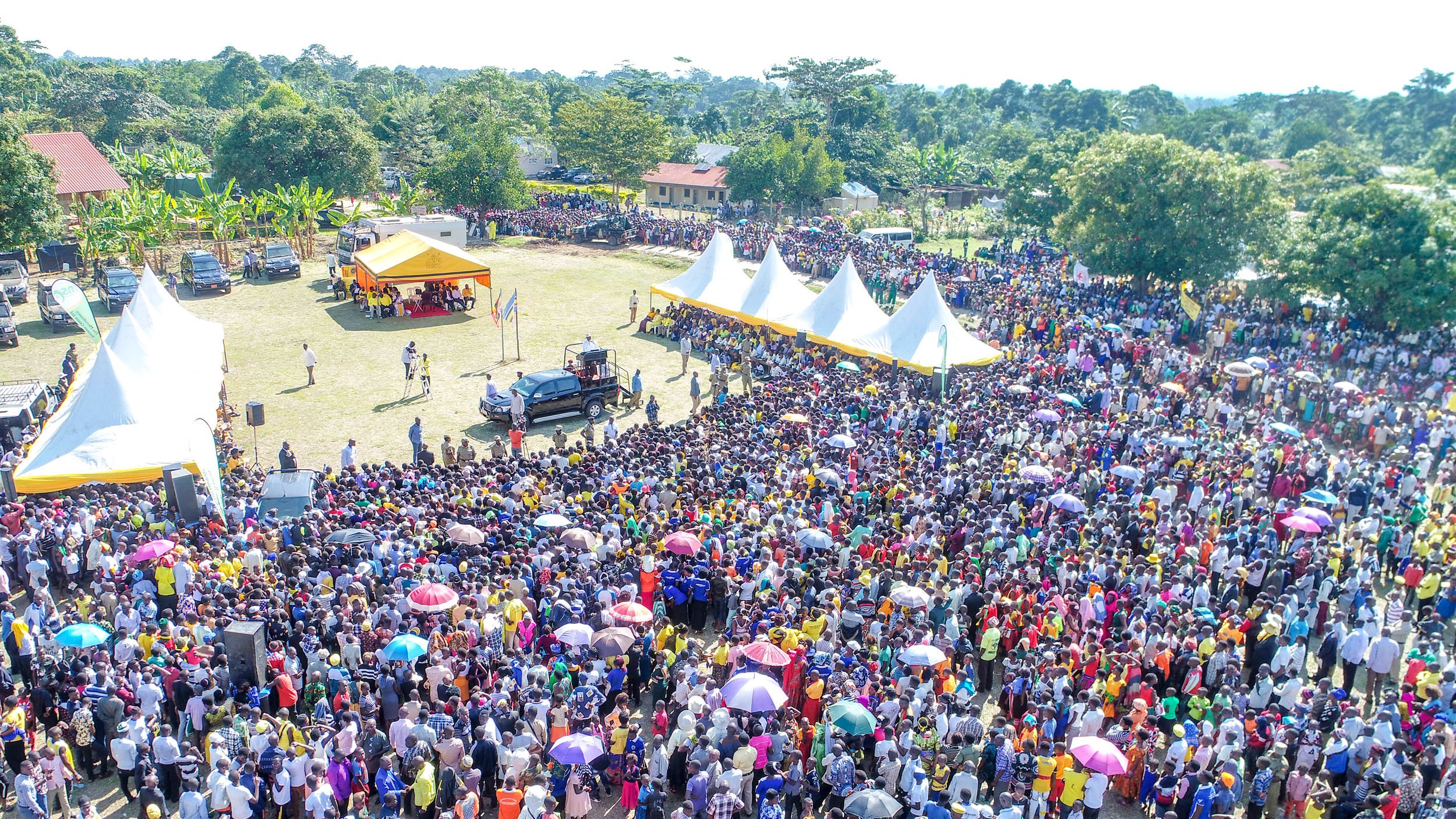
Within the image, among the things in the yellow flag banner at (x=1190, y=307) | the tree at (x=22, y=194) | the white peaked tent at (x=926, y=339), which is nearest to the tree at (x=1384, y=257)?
the yellow flag banner at (x=1190, y=307)

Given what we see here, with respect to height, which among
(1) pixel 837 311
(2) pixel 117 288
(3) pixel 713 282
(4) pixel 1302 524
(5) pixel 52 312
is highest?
(3) pixel 713 282

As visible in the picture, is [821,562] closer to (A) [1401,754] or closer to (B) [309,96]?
(A) [1401,754]

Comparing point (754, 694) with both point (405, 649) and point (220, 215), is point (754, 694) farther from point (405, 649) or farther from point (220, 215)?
point (220, 215)

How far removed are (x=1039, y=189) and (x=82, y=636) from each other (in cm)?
4935

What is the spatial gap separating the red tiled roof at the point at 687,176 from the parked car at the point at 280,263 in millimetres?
26285

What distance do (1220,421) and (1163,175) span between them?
13046 mm

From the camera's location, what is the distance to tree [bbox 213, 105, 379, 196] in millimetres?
48219

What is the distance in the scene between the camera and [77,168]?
4781 cm

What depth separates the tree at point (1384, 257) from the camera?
26.6 m

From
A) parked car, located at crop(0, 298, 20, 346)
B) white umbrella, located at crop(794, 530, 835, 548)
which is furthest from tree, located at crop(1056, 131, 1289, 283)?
parked car, located at crop(0, 298, 20, 346)

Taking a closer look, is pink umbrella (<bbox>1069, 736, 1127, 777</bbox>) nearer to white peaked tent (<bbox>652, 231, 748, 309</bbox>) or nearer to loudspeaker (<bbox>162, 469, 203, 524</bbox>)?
loudspeaker (<bbox>162, 469, 203, 524</bbox>)

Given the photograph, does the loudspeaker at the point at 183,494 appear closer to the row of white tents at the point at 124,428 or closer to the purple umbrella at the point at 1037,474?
the row of white tents at the point at 124,428

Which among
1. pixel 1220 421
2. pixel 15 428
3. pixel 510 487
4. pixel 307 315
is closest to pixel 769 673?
pixel 510 487

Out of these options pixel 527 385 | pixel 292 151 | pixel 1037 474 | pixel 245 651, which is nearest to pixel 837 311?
pixel 527 385
